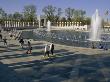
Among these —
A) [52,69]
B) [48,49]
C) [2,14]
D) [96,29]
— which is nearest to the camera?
[52,69]

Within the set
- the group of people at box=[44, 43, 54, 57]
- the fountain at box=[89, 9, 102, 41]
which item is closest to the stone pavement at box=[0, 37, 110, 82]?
the group of people at box=[44, 43, 54, 57]

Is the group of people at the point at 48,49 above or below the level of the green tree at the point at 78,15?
below

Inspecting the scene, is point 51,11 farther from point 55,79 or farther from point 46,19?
point 55,79

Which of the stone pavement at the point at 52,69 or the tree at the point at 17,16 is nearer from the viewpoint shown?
the stone pavement at the point at 52,69

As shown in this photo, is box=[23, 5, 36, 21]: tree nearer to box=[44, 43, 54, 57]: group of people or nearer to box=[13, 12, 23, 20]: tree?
box=[13, 12, 23, 20]: tree

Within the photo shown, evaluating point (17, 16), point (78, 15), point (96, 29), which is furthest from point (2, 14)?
point (96, 29)

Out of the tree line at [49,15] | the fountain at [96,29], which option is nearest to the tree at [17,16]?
the tree line at [49,15]

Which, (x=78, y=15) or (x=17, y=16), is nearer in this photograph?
(x=17, y=16)

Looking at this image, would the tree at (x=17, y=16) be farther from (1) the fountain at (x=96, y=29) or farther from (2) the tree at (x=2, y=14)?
(1) the fountain at (x=96, y=29)

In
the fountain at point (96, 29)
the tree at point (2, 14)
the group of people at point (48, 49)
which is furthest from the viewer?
the tree at point (2, 14)

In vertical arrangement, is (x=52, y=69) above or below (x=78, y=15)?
below

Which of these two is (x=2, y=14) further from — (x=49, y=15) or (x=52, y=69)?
(x=52, y=69)

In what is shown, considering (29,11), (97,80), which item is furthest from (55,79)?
(29,11)

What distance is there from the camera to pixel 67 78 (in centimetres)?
1855
